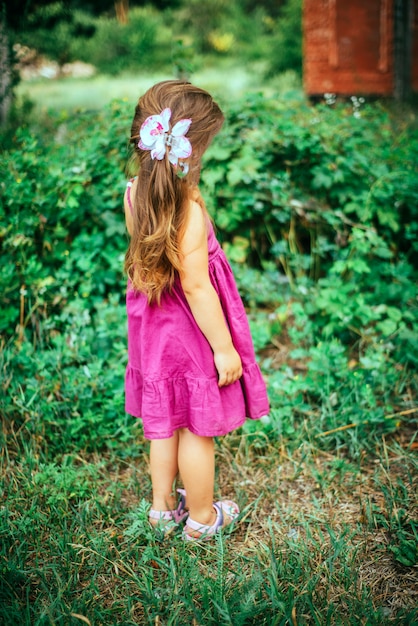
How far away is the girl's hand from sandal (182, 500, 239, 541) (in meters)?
0.51

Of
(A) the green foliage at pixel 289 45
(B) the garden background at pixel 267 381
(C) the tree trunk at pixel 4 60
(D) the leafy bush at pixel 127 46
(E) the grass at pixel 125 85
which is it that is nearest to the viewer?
(B) the garden background at pixel 267 381

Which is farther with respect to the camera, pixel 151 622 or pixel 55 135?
pixel 55 135

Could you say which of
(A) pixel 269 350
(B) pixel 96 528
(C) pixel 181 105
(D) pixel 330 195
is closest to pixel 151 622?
(B) pixel 96 528

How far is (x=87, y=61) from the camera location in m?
14.6

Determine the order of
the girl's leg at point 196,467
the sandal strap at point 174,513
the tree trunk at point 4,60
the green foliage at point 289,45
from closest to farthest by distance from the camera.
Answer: the girl's leg at point 196,467 < the sandal strap at point 174,513 < the tree trunk at point 4,60 < the green foliage at point 289,45

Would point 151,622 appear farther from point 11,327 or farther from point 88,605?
point 11,327

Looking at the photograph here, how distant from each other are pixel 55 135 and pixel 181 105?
244 centimetres

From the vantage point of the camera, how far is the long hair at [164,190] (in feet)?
5.46

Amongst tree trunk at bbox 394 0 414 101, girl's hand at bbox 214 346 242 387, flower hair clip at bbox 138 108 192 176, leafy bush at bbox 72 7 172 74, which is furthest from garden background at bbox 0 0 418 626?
leafy bush at bbox 72 7 172 74

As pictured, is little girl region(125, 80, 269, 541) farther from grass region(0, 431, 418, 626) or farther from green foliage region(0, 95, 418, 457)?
green foliage region(0, 95, 418, 457)

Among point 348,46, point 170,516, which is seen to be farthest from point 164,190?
point 348,46

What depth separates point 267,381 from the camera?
8.80ft

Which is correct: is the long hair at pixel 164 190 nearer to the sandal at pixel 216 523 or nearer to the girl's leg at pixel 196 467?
the girl's leg at pixel 196 467

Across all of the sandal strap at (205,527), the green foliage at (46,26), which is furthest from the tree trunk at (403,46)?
the sandal strap at (205,527)
